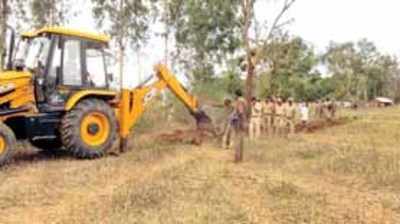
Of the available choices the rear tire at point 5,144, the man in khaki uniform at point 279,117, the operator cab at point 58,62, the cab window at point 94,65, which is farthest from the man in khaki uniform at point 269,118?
the rear tire at point 5,144

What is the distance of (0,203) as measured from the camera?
8516mm

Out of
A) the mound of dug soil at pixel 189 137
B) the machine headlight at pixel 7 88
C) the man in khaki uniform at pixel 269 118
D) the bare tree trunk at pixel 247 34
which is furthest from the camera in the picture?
the bare tree trunk at pixel 247 34

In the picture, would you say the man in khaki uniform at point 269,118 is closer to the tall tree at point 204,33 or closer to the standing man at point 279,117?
the standing man at point 279,117

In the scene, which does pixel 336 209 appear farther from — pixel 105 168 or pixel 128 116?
pixel 128 116

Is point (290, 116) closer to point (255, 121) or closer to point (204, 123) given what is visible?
point (255, 121)

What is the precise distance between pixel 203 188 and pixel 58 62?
507cm

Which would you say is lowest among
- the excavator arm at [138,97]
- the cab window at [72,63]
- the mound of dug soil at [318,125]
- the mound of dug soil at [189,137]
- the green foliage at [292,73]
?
the mound of dug soil at [189,137]

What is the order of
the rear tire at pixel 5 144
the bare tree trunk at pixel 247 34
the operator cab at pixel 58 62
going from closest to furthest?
1. the rear tire at pixel 5 144
2. the operator cab at pixel 58 62
3. the bare tree trunk at pixel 247 34

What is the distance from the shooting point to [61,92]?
42.5 feet

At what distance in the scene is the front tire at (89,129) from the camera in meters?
12.9

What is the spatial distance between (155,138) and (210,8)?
1484 centimetres

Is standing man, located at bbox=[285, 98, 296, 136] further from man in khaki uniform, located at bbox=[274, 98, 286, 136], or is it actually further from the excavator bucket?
the excavator bucket

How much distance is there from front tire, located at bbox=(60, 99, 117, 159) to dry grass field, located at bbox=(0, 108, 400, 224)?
1.19 feet

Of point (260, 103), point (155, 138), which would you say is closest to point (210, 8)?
point (260, 103)
